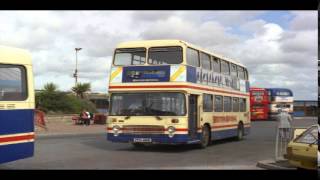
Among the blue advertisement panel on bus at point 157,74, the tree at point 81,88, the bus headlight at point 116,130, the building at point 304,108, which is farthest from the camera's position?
the building at point 304,108

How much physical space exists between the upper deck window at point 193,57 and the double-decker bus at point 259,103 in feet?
136

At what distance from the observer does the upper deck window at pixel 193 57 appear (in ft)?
66.2

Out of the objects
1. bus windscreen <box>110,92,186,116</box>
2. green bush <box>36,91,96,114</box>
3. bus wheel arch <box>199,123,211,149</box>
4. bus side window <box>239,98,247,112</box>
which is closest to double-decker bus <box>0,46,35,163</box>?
bus windscreen <box>110,92,186,116</box>

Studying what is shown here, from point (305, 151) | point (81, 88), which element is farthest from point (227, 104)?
point (81, 88)

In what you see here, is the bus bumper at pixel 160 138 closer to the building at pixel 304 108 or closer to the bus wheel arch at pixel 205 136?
the bus wheel arch at pixel 205 136

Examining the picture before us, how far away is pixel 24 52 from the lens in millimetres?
14023

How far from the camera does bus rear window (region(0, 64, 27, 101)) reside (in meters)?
13.0

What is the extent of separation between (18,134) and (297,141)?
6.45 meters

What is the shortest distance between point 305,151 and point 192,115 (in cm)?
768

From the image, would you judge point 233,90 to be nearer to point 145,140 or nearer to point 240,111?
point 240,111

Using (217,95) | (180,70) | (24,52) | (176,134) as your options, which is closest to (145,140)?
(176,134)

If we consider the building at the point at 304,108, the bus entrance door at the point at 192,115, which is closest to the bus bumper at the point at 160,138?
the bus entrance door at the point at 192,115

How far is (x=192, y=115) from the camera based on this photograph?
67.2 ft
